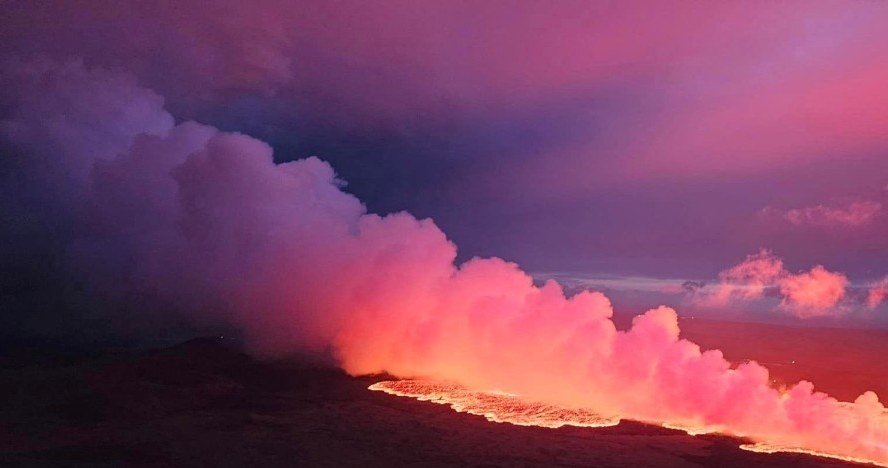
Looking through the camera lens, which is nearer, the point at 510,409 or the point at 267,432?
the point at 267,432

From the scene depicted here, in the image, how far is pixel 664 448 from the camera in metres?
44.2

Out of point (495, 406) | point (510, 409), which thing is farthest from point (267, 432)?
point (510, 409)

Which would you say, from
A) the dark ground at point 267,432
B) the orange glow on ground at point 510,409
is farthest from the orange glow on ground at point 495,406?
the dark ground at point 267,432

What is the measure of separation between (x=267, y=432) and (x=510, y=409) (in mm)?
21467

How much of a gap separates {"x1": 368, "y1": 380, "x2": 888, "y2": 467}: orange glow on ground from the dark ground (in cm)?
166

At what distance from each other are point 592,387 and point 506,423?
12380 millimetres

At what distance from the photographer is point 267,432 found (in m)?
45.5

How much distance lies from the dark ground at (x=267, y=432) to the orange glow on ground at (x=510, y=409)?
5.46ft

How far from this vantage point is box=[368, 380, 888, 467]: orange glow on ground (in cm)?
4553

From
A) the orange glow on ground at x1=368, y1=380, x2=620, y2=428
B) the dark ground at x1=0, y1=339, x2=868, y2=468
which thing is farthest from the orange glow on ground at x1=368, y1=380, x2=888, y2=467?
the dark ground at x1=0, y1=339, x2=868, y2=468

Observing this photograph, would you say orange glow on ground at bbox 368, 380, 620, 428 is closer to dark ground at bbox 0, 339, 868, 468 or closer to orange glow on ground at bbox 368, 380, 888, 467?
orange glow on ground at bbox 368, 380, 888, 467

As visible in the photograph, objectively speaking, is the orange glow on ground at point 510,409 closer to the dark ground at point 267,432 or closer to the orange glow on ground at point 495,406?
the orange glow on ground at point 495,406

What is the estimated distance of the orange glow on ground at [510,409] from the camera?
149 feet

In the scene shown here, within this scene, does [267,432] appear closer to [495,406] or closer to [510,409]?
[495,406]
